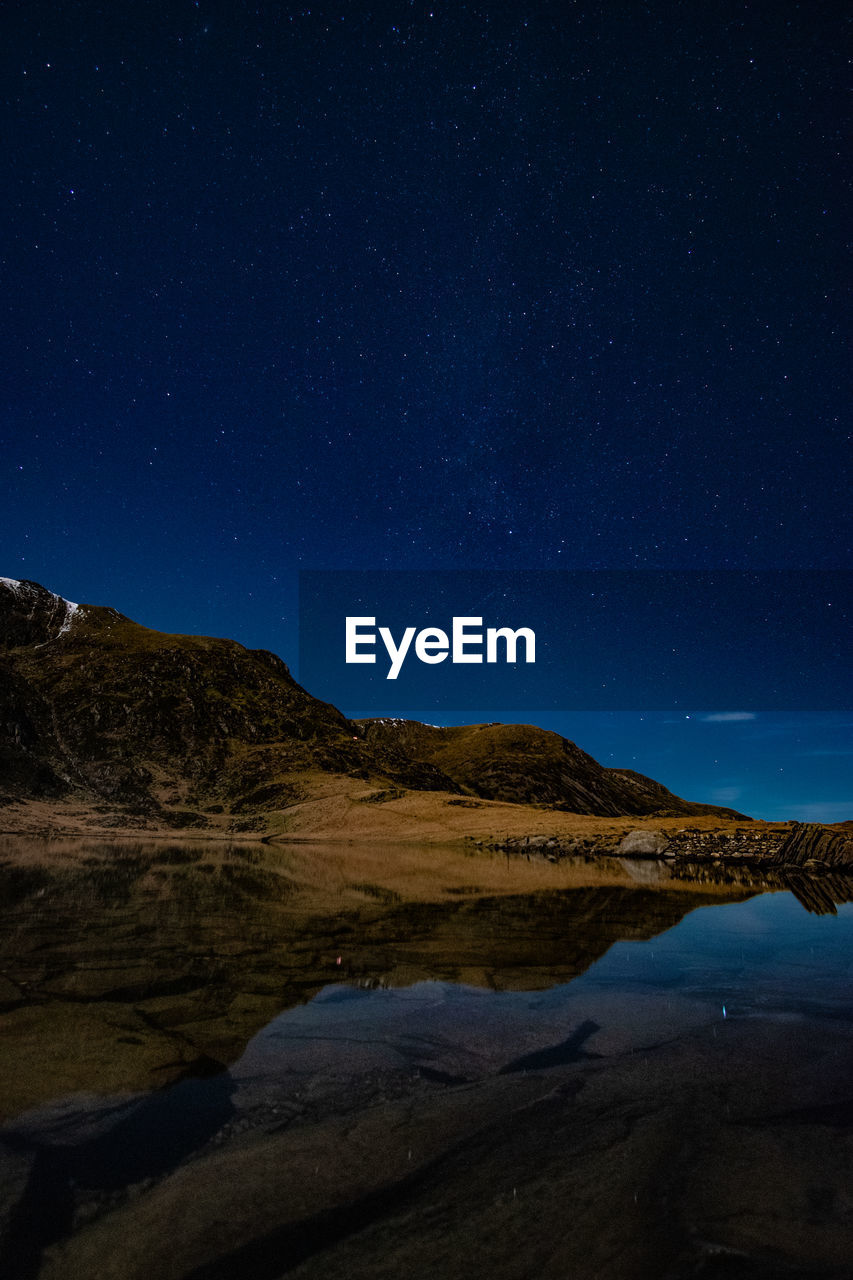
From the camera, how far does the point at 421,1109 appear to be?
4480mm

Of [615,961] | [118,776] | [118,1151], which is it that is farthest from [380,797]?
[118,1151]

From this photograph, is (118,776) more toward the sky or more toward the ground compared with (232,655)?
more toward the ground

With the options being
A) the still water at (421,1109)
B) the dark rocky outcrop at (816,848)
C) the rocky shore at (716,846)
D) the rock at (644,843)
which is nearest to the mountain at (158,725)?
the rocky shore at (716,846)

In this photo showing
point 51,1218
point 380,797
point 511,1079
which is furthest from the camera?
point 380,797

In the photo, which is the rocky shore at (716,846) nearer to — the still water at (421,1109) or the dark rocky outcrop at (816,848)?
the dark rocky outcrop at (816,848)

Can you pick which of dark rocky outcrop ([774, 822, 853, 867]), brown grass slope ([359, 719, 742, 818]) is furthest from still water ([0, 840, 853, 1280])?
brown grass slope ([359, 719, 742, 818])

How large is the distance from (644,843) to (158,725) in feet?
Answer: 292

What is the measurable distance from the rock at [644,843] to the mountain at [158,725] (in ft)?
140

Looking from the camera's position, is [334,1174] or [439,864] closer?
[334,1174]

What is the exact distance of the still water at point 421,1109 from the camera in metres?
2.96

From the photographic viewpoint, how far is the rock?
128 feet

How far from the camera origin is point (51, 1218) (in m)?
3.15

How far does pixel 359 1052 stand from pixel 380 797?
72416mm

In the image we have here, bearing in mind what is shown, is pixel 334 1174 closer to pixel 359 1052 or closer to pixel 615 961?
pixel 359 1052
